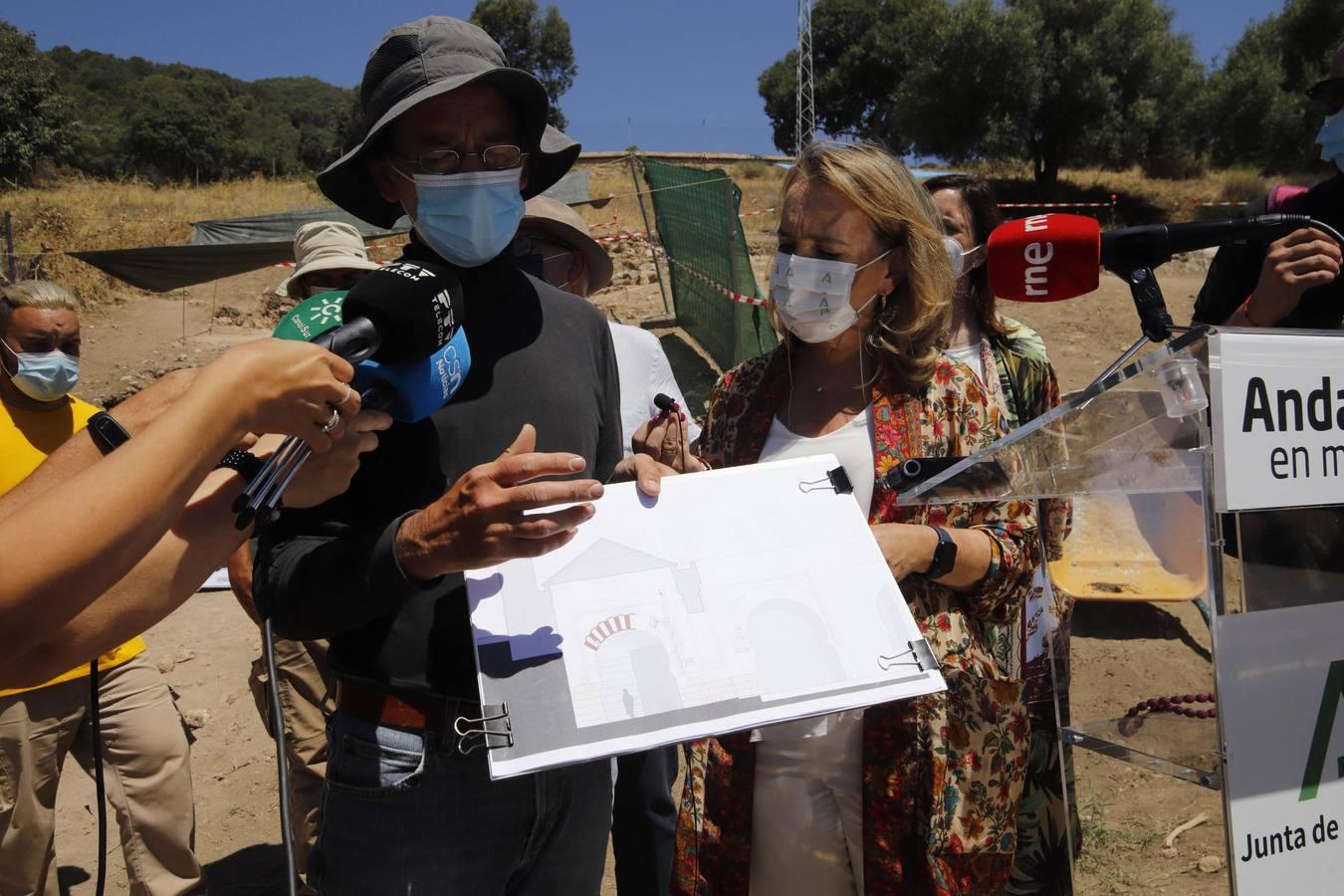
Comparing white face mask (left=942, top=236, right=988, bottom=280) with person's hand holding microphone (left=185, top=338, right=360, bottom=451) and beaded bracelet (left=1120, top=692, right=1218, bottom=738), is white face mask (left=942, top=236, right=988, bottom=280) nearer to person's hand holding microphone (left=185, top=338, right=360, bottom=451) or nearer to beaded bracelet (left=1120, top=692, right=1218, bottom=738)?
beaded bracelet (left=1120, top=692, right=1218, bottom=738)

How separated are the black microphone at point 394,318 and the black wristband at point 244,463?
0.27 meters

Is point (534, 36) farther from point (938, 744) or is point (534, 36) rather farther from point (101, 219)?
point (938, 744)

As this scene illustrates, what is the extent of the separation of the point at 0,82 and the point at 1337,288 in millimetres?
43835

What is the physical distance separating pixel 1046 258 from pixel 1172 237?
210mm

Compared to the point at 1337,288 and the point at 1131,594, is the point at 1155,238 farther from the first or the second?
the point at 1337,288

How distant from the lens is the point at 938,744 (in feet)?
6.14

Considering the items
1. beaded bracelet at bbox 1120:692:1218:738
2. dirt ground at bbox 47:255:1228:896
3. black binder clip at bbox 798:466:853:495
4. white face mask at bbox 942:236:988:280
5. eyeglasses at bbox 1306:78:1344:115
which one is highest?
eyeglasses at bbox 1306:78:1344:115

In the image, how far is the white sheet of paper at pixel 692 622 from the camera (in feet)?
4.72

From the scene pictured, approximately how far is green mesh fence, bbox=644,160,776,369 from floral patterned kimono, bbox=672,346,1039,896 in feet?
17.2

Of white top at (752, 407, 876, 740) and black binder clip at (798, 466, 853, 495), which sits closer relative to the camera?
black binder clip at (798, 466, 853, 495)

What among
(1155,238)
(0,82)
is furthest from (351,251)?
(0,82)

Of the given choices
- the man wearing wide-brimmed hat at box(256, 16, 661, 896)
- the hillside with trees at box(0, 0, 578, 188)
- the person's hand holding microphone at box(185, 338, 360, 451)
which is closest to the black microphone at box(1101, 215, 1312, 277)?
the man wearing wide-brimmed hat at box(256, 16, 661, 896)

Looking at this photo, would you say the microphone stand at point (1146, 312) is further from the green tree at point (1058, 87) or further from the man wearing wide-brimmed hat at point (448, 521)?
the green tree at point (1058, 87)

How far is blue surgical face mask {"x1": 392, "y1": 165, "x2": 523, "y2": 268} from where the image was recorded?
A: 1.81 metres
